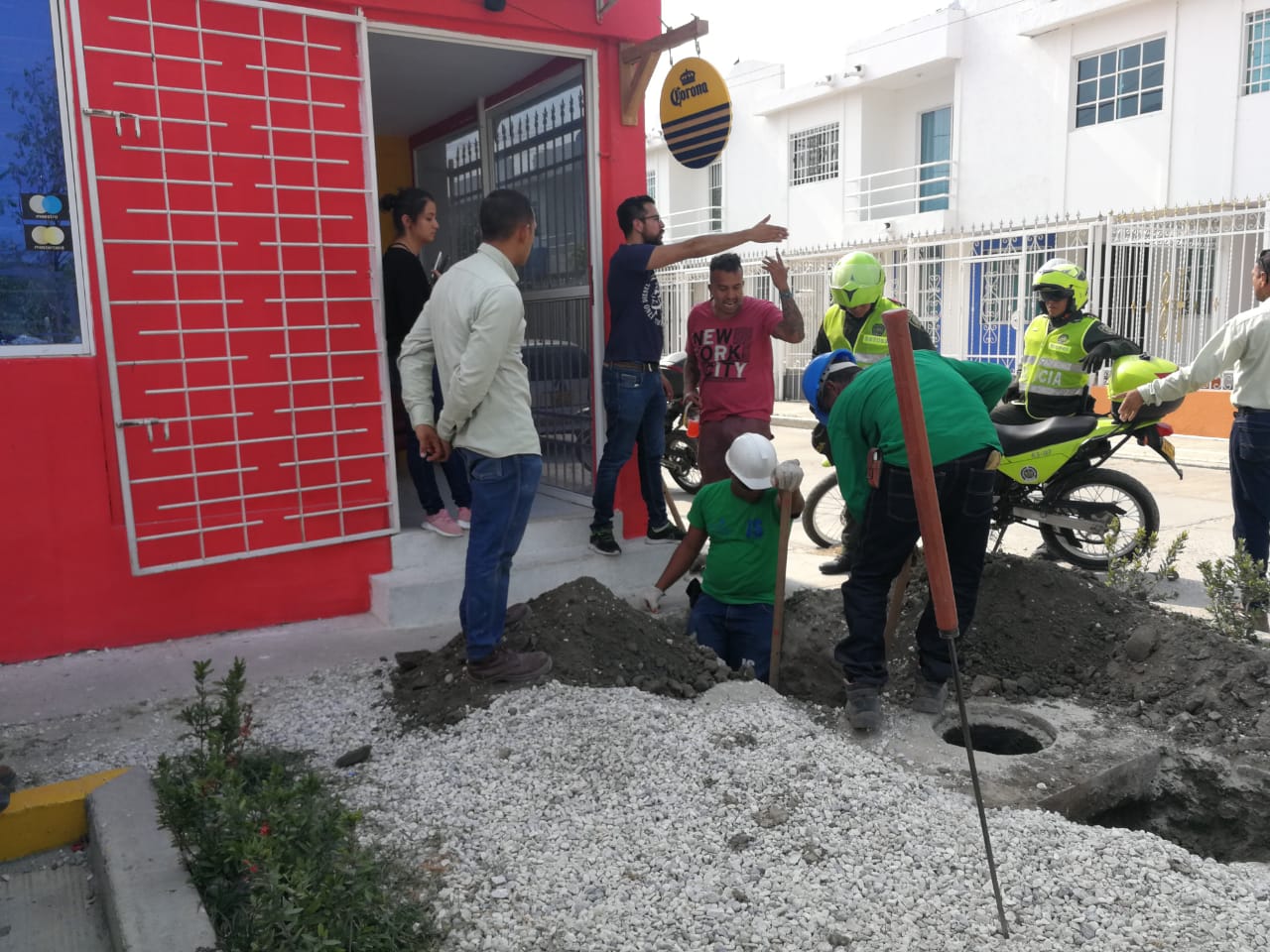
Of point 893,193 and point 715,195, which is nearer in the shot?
point 893,193

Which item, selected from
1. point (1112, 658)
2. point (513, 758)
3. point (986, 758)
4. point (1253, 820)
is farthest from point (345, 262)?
point (1253, 820)

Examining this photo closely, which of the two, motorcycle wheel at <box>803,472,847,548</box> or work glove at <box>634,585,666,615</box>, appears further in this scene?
motorcycle wheel at <box>803,472,847,548</box>

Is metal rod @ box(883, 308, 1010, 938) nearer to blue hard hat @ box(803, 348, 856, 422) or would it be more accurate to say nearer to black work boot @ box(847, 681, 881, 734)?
black work boot @ box(847, 681, 881, 734)

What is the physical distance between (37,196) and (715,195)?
869 inches

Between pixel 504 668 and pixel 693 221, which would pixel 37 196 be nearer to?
pixel 504 668

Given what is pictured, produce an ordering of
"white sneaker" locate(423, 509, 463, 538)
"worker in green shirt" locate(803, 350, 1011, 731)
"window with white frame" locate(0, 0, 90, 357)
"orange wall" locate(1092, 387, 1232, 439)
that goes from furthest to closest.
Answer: "orange wall" locate(1092, 387, 1232, 439), "white sneaker" locate(423, 509, 463, 538), "window with white frame" locate(0, 0, 90, 357), "worker in green shirt" locate(803, 350, 1011, 731)

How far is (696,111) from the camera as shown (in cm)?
559

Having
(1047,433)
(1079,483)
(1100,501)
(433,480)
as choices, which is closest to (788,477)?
(433,480)

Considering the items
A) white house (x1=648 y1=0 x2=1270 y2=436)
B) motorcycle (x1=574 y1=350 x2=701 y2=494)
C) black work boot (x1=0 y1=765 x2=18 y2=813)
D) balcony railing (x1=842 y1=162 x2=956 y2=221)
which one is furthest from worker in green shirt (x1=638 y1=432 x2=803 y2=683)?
balcony railing (x1=842 y1=162 x2=956 y2=221)

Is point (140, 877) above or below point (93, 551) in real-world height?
below

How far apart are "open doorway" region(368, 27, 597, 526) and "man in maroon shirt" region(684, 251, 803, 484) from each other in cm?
79

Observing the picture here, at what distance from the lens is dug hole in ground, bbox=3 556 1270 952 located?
2.53m

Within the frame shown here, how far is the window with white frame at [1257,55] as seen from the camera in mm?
13758

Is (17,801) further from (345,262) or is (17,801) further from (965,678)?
(965,678)
